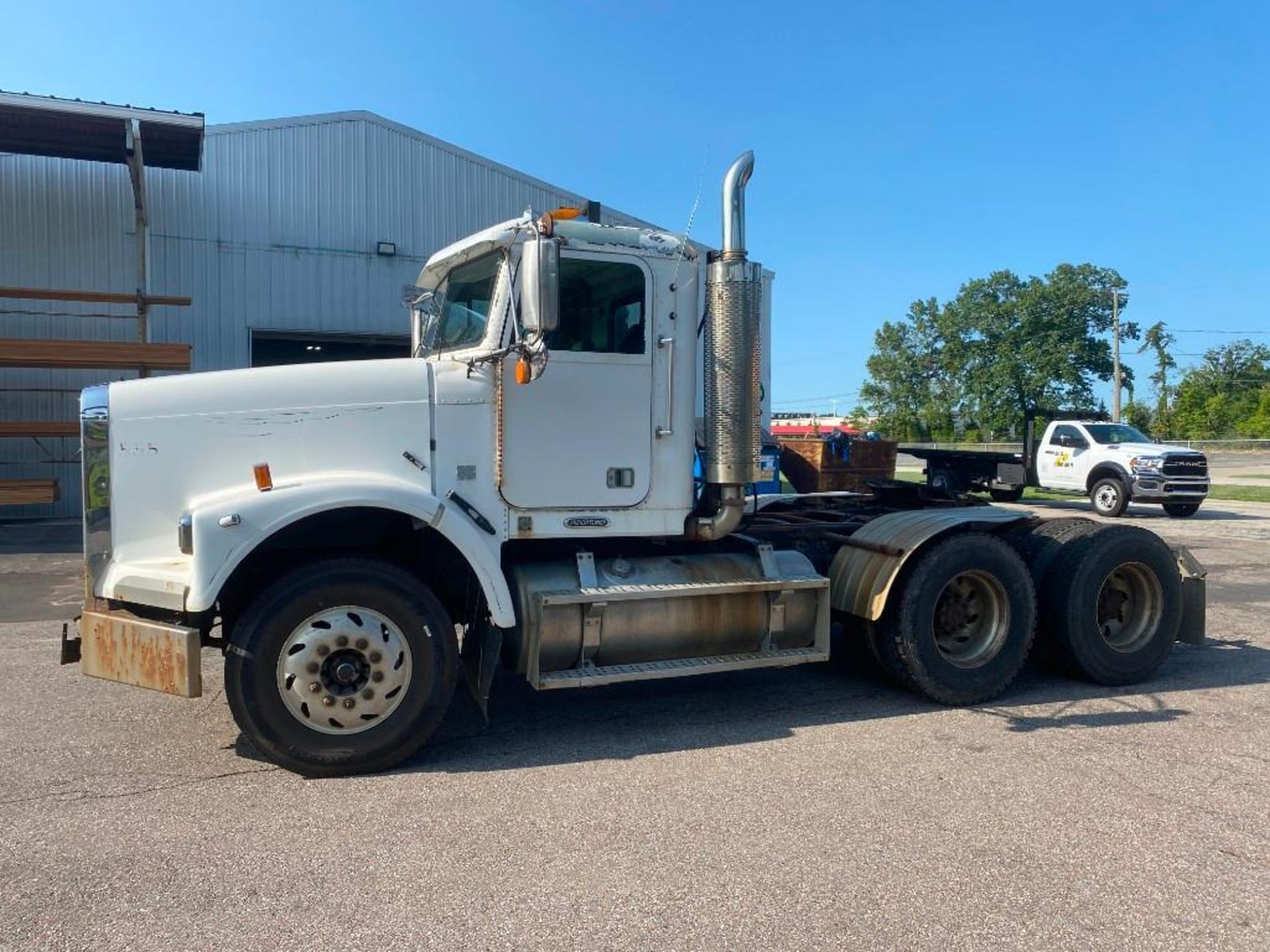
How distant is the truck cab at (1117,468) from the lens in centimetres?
2011

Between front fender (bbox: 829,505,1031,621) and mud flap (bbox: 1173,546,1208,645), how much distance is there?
1.39 m

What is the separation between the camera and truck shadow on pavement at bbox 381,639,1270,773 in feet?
17.0

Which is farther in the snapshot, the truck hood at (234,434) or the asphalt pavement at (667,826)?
the truck hood at (234,434)

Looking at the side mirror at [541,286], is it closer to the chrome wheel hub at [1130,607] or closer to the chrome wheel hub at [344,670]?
the chrome wheel hub at [344,670]

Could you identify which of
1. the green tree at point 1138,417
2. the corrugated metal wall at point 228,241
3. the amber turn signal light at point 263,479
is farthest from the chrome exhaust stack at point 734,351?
the green tree at point 1138,417

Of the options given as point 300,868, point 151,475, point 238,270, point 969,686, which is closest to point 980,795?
point 969,686

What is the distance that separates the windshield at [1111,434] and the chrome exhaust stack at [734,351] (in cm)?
1883

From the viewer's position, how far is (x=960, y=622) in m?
6.32

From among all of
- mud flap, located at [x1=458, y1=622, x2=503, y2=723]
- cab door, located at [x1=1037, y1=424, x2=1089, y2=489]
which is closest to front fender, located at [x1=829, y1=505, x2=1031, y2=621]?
mud flap, located at [x1=458, y1=622, x2=503, y2=723]

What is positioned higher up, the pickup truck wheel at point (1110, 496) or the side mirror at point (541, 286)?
the side mirror at point (541, 286)

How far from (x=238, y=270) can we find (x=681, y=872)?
56.7 feet

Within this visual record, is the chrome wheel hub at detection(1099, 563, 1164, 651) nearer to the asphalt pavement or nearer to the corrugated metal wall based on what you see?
the asphalt pavement

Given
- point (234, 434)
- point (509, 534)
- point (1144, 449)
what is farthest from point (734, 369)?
point (1144, 449)

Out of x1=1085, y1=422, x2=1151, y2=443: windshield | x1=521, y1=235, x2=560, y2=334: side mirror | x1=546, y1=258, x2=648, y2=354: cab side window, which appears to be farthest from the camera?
x1=1085, y1=422, x2=1151, y2=443: windshield
